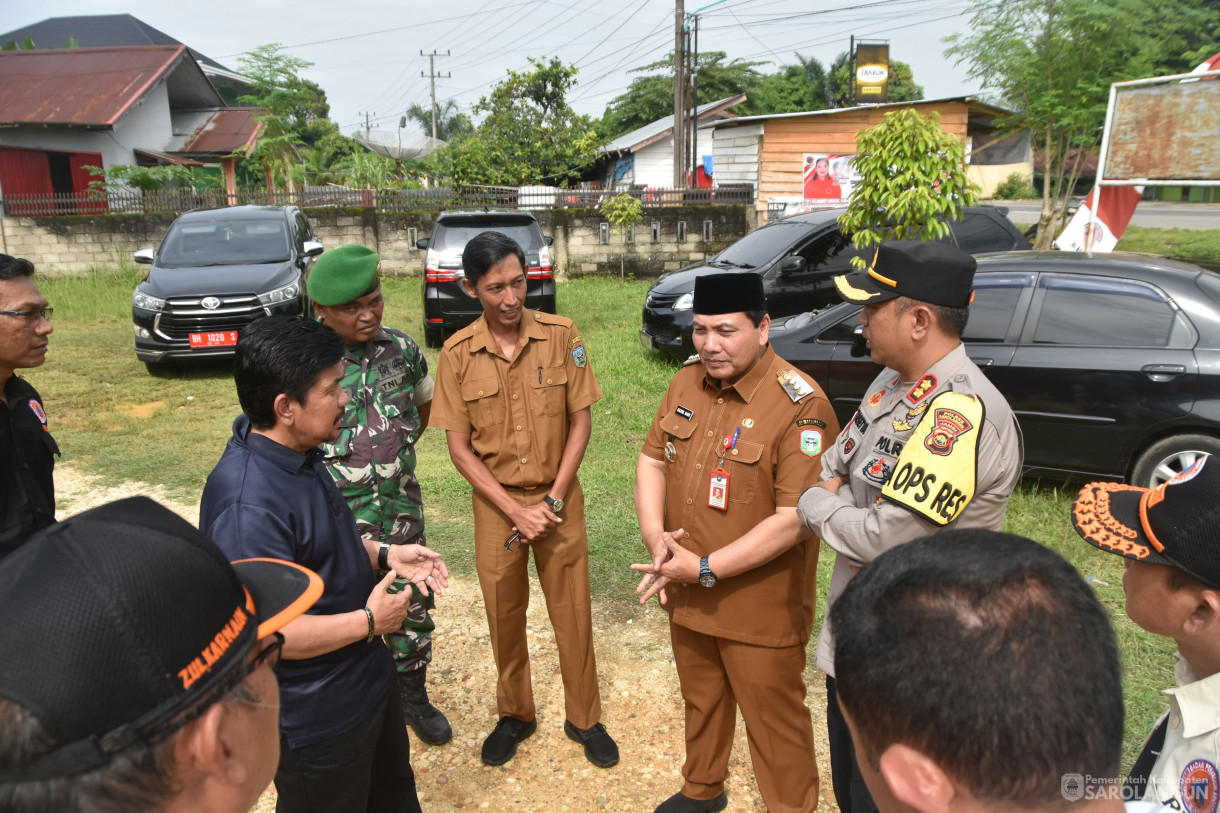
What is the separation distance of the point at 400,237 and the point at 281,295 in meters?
6.60

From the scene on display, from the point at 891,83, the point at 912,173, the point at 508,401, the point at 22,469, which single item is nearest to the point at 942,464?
the point at 508,401

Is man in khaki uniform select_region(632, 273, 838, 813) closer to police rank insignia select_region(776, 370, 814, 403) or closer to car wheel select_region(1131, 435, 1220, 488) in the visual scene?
police rank insignia select_region(776, 370, 814, 403)

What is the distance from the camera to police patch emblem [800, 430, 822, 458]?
2.50 metres

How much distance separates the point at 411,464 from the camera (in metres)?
3.26

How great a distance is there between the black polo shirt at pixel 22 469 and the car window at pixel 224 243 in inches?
287

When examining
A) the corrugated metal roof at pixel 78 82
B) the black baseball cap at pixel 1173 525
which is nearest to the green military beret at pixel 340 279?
the black baseball cap at pixel 1173 525

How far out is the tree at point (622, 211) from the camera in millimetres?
14867

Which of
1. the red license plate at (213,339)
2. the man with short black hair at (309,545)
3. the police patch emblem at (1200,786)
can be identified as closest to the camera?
the police patch emblem at (1200,786)

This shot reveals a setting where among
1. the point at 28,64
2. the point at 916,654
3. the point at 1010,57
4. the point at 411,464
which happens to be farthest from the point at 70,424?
the point at 28,64

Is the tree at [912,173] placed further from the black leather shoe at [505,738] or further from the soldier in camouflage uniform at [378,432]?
the black leather shoe at [505,738]

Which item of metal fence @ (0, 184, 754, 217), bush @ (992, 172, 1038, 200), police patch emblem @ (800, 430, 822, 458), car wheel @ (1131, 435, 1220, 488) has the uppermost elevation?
bush @ (992, 172, 1038, 200)

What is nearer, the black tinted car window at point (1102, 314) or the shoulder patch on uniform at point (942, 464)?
the shoulder patch on uniform at point (942, 464)

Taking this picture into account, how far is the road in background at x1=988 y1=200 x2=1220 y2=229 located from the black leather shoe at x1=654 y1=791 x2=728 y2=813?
69.7ft

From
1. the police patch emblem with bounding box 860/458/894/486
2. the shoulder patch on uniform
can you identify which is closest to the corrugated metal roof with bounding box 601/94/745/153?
the police patch emblem with bounding box 860/458/894/486
